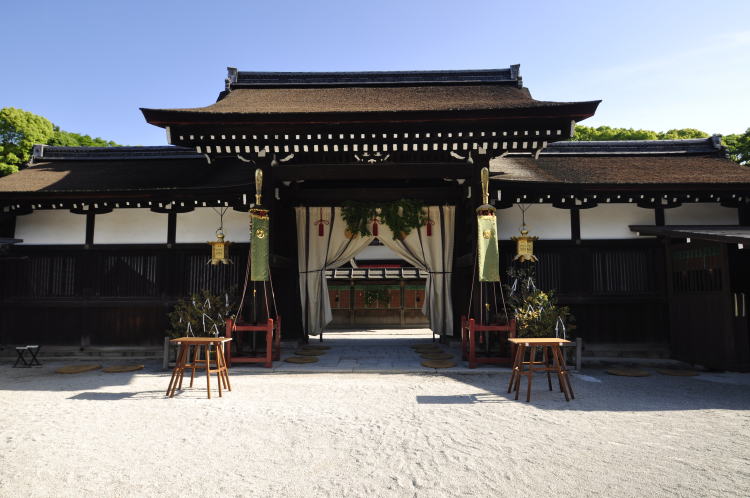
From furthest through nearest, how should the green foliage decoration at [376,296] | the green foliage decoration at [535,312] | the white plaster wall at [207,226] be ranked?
the green foliage decoration at [376,296]
the white plaster wall at [207,226]
the green foliage decoration at [535,312]

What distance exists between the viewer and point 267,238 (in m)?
7.22

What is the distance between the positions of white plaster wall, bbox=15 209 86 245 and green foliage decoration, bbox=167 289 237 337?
3162 mm

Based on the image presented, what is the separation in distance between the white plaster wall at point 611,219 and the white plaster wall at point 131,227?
8.65 metres

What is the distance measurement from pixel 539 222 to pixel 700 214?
10.6 ft

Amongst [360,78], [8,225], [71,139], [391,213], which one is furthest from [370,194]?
[71,139]

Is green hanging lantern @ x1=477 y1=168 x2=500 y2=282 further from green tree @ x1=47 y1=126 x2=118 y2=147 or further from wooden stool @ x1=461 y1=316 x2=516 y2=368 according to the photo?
green tree @ x1=47 y1=126 x2=118 y2=147

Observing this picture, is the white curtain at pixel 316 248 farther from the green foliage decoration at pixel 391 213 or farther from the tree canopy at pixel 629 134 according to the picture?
the tree canopy at pixel 629 134

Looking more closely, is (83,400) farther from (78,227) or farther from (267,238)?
(78,227)

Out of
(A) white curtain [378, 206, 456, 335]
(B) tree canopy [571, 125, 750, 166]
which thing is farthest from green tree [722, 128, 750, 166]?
(A) white curtain [378, 206, 456, 335]

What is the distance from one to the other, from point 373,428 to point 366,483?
47.1 inches

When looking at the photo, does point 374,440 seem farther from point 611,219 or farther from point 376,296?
point 376,296

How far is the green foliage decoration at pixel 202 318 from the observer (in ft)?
23.2

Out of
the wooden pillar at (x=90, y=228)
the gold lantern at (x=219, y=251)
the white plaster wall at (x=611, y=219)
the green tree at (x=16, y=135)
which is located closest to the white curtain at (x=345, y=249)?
the gold lantern at (x=219, y=251)

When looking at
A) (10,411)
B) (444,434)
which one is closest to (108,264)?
(10,411)
